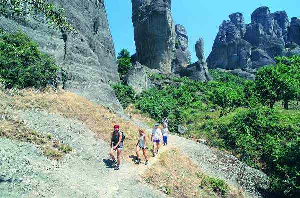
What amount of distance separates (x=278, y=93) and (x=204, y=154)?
91.9ft

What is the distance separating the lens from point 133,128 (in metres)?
25.6

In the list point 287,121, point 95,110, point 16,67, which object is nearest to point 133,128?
point 95,110

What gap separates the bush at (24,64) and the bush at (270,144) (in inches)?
706

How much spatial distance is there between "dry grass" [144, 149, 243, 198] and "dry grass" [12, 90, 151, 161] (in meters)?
2.22

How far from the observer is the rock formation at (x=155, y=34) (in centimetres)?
7912

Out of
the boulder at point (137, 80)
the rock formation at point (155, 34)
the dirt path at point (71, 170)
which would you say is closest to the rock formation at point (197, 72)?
the rock formation at point (155, 34)

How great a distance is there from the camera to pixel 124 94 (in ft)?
158

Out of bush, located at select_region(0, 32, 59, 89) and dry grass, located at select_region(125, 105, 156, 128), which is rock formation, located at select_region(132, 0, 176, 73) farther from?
bush, located at select_region(0, 32, 59, 89)

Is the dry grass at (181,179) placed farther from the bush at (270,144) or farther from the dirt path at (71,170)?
the bush at (270,144)

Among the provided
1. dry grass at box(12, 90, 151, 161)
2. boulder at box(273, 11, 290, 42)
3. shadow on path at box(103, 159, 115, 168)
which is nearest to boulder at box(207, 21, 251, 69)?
boulder at box(273, 11, 290, 42)

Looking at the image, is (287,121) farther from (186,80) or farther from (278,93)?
(186,80)

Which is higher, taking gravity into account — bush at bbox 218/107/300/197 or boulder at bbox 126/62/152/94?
boulder at bbox 126/62/152/94

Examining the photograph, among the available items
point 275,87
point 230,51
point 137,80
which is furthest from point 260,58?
point 137,80

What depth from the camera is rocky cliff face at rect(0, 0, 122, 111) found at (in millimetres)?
31062
